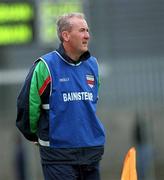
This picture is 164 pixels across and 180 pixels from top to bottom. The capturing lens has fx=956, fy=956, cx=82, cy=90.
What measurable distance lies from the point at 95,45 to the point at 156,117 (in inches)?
77.4

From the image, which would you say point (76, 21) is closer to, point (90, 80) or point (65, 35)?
point (65, 35)

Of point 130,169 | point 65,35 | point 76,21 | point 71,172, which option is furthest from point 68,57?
point 130,169

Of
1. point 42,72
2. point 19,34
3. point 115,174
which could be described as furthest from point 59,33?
point 115,174

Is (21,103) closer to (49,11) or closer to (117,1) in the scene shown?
(49,11)

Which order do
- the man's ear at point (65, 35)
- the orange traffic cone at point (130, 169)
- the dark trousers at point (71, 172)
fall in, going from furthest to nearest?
1. the orange traffic cone at point (130, 169)
2. the man's ear at point (65, 35)
3. the dark trousers at point (71, 172)

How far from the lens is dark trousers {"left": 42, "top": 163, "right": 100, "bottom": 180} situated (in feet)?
21.9

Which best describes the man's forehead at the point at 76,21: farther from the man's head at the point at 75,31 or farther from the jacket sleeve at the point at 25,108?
the jacket sleeve at the point at 25,108

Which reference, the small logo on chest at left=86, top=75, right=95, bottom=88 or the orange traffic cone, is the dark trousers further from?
the small logo on chest at left=86, top=75, right=95, bottom=88

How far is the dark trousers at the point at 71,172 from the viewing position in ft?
21.9

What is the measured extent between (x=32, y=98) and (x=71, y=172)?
0.59m

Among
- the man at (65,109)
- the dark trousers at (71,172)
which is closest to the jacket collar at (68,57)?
the man at (65,109)

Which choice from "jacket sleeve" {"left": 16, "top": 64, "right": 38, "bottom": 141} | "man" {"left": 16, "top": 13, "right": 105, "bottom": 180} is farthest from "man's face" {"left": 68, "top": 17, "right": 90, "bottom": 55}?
"jacket sleeve" {"left": 16, "top": 64, "right": 38, "bottom": 141}

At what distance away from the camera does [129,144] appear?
1973 cm

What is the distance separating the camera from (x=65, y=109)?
6.71 metres
